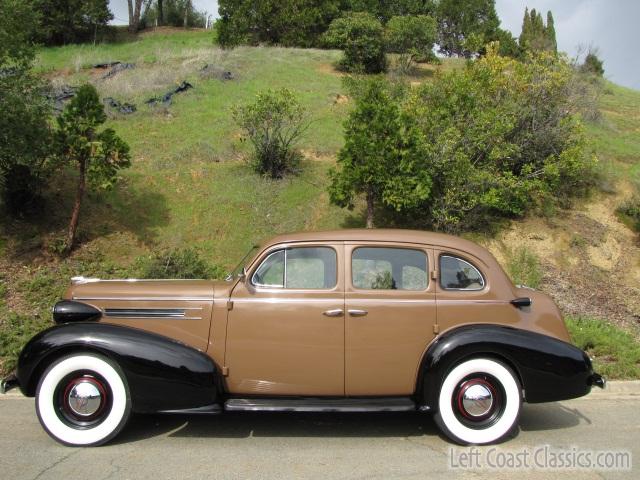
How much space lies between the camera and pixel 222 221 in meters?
12.1

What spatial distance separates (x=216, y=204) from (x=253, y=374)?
8214 millimetres

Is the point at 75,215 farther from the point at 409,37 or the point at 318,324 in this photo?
the point at 409,37

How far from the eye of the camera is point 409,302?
4938 millimetres

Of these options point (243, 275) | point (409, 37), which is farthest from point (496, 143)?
point (409, 37)

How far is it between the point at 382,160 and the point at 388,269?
602 centimetres

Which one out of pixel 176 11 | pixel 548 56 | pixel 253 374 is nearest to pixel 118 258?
pixel 253 374

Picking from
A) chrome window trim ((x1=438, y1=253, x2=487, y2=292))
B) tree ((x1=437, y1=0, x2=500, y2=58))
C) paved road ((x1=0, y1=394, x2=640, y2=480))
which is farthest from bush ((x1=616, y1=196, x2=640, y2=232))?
tree ((x1=437, y1=0, x2=500, y2=58))

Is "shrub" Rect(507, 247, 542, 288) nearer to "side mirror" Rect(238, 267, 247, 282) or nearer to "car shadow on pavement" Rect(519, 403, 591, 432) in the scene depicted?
"car shadow on pavement" Rect(519, 403, 591, 432)

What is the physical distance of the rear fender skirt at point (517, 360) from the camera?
15.6 ft

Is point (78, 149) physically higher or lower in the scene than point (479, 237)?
higher

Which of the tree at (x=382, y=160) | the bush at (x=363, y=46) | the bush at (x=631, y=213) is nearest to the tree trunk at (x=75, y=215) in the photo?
the tree at (x=382, y=160)

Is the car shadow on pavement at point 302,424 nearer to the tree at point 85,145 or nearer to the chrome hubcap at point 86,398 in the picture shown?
the chrome hubcap at point 86,398

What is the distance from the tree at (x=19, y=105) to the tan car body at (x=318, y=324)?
19.6 ft

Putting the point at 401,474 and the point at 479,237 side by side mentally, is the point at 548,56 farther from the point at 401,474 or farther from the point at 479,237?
the point at 401,474
